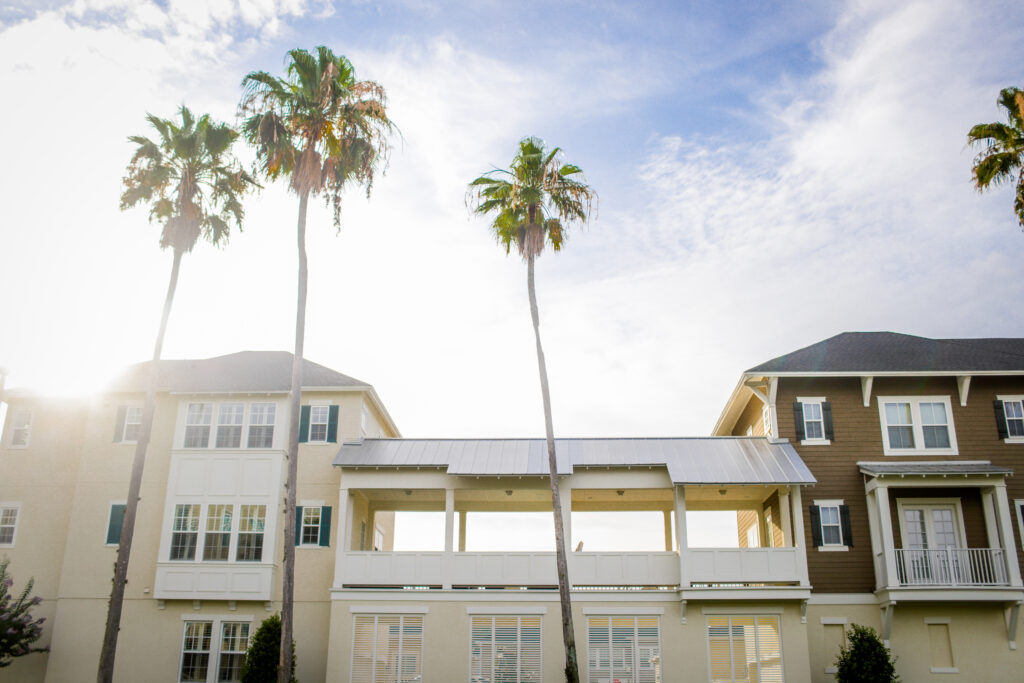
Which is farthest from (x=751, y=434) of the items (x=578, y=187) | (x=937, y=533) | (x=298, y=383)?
(x=298, y=383)

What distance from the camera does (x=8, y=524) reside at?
27781mm

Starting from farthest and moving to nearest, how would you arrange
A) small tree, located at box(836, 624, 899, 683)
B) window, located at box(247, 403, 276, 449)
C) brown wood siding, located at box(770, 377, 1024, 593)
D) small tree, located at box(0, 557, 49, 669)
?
window, located at box(247, 403, 276, 449) → brown wood siding, located at box(770, 377, 1024, 593) → small tree, located at box(0, 557, 49, 669) → small tree, located at box(836, 624, 899, 683)

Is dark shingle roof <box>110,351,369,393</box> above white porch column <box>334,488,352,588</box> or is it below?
above

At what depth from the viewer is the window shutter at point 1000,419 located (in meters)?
26.2

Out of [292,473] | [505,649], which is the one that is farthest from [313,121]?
[505,649]

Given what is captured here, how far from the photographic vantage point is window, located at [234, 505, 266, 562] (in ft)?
85.9

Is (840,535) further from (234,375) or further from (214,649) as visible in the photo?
(234,375)

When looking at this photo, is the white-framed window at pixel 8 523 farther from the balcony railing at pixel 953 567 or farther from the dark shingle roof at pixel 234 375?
the balcony railing at pixel 953 567

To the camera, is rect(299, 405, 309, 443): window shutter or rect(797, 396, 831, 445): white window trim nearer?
rect(797, 396, 831, 445): white window trim

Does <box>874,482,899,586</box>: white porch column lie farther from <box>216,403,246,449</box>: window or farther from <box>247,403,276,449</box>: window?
<box>216,403,246,449</box>: window

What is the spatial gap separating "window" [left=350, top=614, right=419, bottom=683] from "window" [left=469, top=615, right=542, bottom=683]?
1.61 metres

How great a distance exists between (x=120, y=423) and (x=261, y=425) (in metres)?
4.86

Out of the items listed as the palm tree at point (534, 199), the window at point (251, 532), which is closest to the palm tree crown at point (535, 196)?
the palm tree at point (534, 199)

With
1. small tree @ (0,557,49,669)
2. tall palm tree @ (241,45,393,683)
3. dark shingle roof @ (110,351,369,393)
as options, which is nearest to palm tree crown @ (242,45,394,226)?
tall palm tree @ (241,45,393,683)
